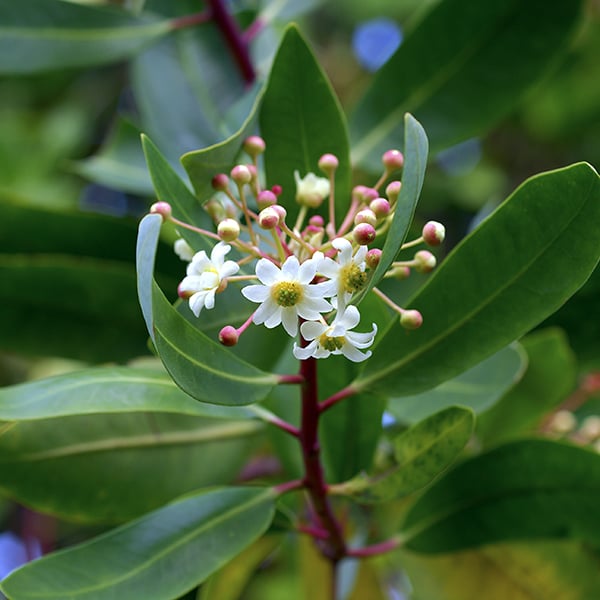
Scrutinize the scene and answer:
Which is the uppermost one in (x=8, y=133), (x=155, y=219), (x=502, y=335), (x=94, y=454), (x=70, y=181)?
(x=155, y=219)

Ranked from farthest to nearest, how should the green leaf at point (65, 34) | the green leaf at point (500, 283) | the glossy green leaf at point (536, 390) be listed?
the green leaf at point (65, 34)
the glossy green leaf at point (536, 390)
the green leaf at point (500, 283)

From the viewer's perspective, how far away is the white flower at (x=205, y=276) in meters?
0.88

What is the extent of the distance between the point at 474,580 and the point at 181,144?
92 cm

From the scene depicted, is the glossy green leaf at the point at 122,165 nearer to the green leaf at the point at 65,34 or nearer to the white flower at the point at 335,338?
the green leaf at the point at 65,34

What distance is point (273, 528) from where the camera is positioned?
4.10ft

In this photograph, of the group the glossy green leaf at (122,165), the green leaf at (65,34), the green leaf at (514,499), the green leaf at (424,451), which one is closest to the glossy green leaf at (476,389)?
the green leaf at (514,499)

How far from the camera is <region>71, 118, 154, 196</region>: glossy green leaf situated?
1680 millimetres

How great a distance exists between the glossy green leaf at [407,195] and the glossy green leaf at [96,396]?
322 millimetres

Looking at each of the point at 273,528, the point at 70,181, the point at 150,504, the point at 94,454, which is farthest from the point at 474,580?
the point at 70,181

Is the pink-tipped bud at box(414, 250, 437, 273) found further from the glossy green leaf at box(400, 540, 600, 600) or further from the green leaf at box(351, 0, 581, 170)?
the glossy green leaf at box(400, 540, 600, 600)

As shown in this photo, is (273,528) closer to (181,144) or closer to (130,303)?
(130,303)

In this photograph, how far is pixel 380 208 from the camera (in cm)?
94

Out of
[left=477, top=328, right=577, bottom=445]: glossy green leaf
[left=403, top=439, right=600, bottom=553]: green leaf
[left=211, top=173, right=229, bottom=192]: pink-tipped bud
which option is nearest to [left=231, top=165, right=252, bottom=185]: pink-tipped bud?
[left=211, top=173, right=229, bottom=192]: pink-tipped bud

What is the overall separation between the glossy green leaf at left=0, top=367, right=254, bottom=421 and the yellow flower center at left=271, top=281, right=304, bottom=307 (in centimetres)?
23
